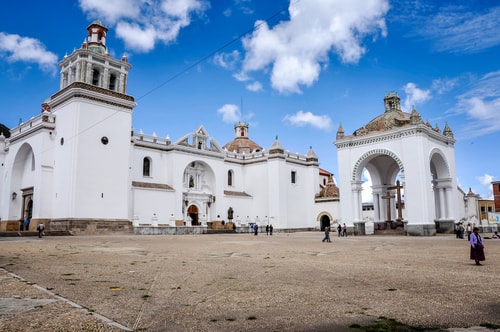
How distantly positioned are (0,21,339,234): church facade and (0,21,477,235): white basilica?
8 cm

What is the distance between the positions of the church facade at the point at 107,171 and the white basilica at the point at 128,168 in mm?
78

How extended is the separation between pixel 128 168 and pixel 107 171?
178 centimetres

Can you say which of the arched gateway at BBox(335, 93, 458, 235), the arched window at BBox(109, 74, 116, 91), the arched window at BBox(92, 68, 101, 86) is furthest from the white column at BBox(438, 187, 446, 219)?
the arched window at BBox(92, 68, 101, 86)

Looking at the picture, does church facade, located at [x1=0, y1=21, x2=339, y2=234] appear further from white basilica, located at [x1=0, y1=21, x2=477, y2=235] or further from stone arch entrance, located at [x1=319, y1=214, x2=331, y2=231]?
stone arch entrance, located at [x1=319, y1=214, x2=331, y2=231]

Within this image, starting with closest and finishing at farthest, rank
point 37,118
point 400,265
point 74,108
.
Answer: point 400,265 < point 74,108 < point 37,118

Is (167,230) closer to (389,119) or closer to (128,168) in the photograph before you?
(128,168)

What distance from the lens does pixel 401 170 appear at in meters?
27.6

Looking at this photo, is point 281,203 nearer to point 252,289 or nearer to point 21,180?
point 21,180

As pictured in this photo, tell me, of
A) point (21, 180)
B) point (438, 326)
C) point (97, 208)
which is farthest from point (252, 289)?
point (21, 180)

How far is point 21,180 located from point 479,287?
33295mm

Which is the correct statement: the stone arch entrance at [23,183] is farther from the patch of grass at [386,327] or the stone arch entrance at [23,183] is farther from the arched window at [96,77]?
the patch of grass at [386,327]

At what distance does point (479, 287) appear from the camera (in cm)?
638

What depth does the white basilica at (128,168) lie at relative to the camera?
26922 mm

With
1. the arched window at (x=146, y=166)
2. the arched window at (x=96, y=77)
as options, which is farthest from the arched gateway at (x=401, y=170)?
the arched window at (x=96, y=77)
